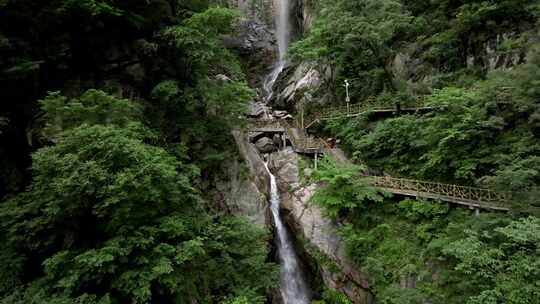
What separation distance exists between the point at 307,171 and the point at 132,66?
10208 millimetres

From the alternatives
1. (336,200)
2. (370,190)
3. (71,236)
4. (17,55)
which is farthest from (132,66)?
(370,190)

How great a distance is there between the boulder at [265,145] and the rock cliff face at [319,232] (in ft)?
10.3

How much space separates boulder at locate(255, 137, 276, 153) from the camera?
71.3 ft

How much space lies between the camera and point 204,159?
1302cm

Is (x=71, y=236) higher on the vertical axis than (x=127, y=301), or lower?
higher

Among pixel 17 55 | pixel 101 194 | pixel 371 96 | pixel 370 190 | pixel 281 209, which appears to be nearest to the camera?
pixel 101 194

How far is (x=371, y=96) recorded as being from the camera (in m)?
19.5

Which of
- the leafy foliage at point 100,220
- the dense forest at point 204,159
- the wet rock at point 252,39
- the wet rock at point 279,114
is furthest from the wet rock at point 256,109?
the leafy foliage at point 100,220

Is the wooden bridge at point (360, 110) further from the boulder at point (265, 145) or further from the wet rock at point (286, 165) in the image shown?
the wet rock at point (286, 165)

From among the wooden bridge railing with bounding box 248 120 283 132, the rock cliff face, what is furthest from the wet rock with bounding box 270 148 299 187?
the wooden bridge railing with bounding box 248 120 283 132

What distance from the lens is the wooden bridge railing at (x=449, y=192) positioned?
34.7ft

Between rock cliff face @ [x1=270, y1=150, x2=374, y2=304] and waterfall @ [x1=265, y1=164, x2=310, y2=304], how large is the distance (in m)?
0.58

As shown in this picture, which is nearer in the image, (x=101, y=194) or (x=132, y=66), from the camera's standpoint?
(x=101, y=194)

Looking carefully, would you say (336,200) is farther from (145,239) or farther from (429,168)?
(145,239)
